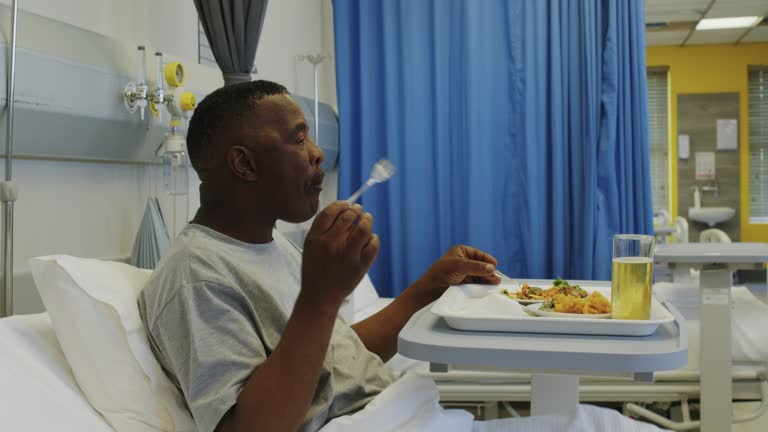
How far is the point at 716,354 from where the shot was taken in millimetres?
2137

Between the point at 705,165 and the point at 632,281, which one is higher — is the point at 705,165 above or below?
above

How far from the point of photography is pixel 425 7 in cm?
328

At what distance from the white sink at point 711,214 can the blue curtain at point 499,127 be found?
456 cm

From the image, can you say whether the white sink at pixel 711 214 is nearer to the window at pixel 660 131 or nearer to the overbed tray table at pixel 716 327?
the window at pixel 660 131

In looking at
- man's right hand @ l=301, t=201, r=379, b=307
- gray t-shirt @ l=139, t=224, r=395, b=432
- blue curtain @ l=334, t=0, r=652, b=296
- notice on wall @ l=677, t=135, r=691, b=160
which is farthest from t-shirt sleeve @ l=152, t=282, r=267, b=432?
notice on wall @ l=677, t=135, r=691, b=160

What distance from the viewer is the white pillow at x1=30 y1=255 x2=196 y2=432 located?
102 centimetres

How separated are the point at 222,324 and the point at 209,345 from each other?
3 centimetres

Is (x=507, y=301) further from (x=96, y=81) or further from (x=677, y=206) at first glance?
(x=677, y=206)

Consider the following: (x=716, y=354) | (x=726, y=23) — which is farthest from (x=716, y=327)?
(x=726, y=23)

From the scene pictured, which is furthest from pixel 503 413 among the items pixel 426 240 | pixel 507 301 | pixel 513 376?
pixel 507 301

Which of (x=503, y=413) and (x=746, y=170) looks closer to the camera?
(x=503, y=413)

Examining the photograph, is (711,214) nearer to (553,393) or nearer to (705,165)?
(705,165)

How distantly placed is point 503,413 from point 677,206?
17.2ft

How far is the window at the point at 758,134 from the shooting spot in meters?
7.18
